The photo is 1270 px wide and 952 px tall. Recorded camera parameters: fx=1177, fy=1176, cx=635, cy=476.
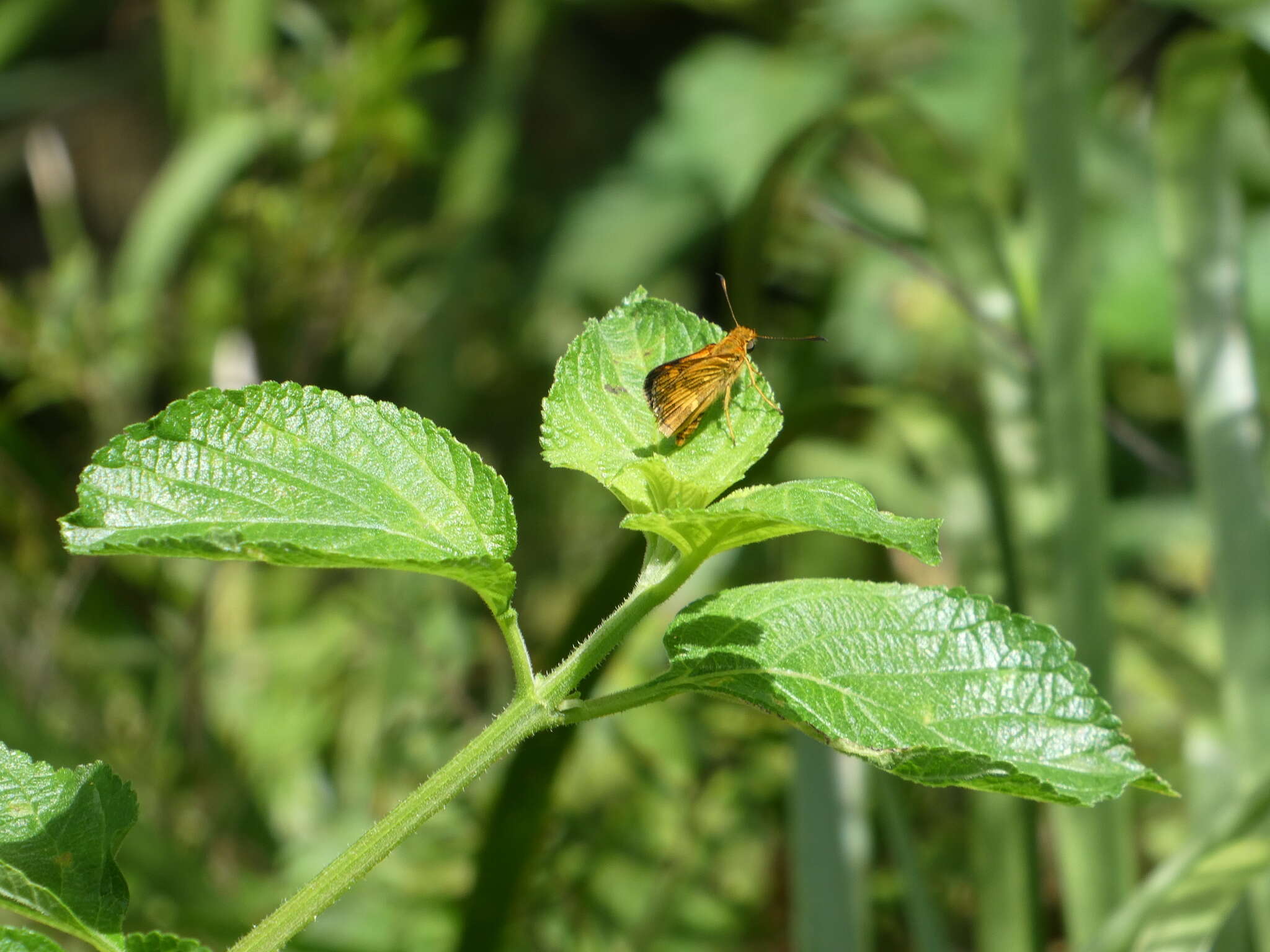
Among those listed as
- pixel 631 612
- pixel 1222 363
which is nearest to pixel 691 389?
pixel 631 612

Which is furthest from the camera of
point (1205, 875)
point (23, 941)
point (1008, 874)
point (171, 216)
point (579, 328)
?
point (579, 328)

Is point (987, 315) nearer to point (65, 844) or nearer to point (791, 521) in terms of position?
point (791, 521)

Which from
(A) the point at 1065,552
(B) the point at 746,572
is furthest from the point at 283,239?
(A) the point at 1065,552

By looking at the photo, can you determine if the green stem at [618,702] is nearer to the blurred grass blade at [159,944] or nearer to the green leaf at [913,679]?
the green leaf at [913,679]

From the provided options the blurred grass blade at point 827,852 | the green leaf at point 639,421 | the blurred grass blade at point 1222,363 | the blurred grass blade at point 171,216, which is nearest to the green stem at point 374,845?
the green leaf at point 639,421

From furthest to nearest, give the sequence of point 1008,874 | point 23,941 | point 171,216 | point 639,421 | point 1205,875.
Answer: point 171,216 → point 1008,874 → point 1205,875 → point 639,421 → point 23,941

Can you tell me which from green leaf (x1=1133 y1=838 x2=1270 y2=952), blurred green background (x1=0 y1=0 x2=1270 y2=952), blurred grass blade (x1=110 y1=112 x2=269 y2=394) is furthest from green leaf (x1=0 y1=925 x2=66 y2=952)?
blurred grass blade (x1=110 y1=112 x2=269 y2=394)

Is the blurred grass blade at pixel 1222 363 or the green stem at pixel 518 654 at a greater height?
the blurred grass blade at pixel 1222 363
